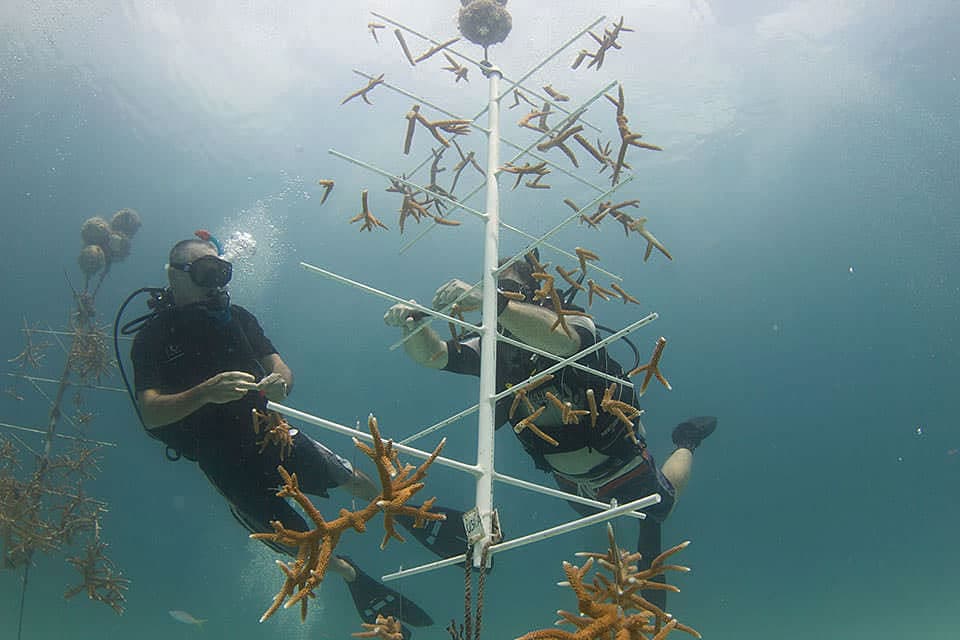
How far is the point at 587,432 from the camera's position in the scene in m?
4.89

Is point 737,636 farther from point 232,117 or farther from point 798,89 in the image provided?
point 232,117

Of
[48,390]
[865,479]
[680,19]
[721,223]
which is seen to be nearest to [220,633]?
[48,390]

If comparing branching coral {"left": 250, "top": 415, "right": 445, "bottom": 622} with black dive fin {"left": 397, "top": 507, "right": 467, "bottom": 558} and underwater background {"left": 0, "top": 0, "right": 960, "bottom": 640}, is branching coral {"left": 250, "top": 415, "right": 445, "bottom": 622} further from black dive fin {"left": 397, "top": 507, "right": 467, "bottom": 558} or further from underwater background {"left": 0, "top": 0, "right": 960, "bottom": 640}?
underwater background {"left": 0, "top": 0, "right": 960, "bottom": 640}

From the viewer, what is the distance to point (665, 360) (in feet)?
114

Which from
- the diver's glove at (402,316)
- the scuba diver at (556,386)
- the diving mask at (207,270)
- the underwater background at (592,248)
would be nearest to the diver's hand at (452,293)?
the scuba diver at (556,386)

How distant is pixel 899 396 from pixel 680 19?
29.0 m

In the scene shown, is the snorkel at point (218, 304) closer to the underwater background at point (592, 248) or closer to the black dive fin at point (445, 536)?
the black dive fin at point (445, 536)

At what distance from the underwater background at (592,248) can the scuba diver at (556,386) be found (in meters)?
11.7

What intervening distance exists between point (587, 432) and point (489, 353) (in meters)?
2.27

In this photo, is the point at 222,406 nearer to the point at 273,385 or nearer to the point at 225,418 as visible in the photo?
the point at 225,418

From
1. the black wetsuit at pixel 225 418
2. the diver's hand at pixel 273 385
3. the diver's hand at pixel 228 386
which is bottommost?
the black wetsuit at pixel 225 418

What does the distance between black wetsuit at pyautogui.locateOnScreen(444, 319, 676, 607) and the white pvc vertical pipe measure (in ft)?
2.46

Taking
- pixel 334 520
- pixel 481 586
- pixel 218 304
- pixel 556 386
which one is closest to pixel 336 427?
pixel 334 520

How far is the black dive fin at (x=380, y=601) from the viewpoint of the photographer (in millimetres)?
5352
